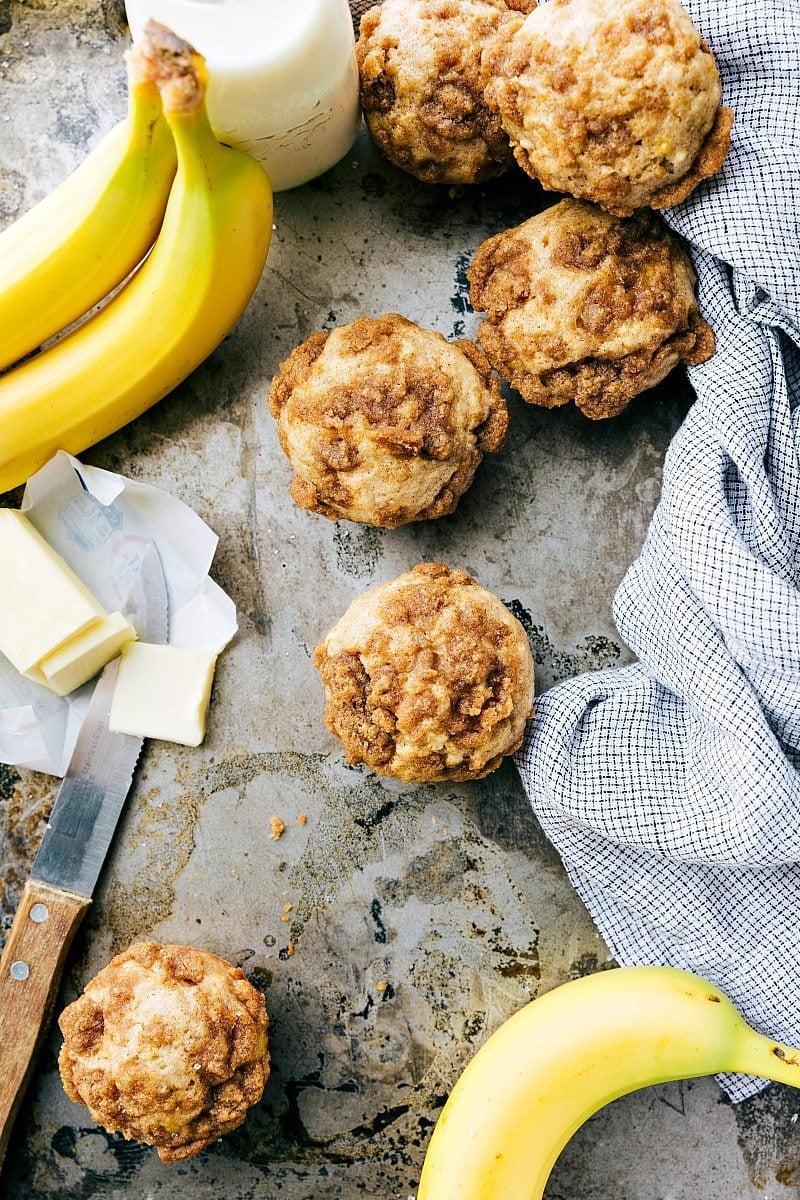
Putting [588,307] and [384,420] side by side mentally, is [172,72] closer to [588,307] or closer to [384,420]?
[384,420]

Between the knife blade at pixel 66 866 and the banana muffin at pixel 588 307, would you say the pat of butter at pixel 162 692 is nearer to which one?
the knife blade at pixel 66 866

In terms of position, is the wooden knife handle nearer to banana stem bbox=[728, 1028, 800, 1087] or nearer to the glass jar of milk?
banana stem bbox=[728, 1028, 800, 1087]

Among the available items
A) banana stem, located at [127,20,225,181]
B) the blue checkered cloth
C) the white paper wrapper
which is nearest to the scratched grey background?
the white paper wrapper

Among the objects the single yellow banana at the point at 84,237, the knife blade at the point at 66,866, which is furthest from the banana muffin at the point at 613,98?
the knife blade at the point at 66,866

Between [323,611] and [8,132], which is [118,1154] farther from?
[8,132]

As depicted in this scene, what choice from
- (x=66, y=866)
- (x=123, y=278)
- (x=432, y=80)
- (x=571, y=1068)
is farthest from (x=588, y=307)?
(x=66, y=866)

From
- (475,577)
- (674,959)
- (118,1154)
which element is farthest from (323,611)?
(118,1154)
